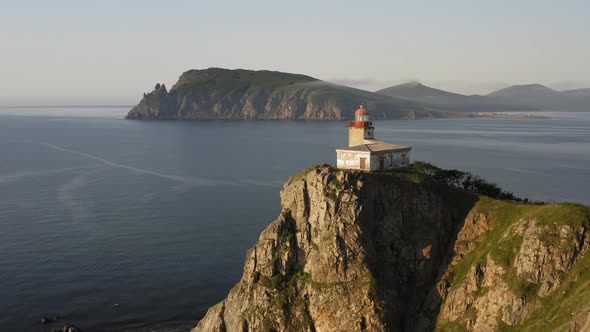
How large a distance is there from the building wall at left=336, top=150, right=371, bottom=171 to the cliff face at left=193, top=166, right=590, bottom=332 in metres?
5.18

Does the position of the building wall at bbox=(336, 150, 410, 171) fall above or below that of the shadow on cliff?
above

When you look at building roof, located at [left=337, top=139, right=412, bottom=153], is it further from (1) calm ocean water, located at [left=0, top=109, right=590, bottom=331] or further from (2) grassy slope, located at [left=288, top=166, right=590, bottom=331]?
(1) calm ocean water, located at [left=0, top=109, right=590, bottom=331]

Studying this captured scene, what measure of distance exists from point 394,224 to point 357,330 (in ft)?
40.8

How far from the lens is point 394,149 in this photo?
68.1 meters

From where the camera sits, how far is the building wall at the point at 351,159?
216 feet

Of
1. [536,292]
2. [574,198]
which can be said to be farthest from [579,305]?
[574,198]

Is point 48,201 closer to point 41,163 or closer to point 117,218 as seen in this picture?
point 117,218

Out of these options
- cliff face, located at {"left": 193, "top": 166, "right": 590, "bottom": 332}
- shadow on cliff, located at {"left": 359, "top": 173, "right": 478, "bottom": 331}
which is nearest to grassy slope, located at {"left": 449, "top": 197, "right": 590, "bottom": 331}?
cliff face, located at {"left": 193, "top": 166, "right": 590, "bottom": 332}

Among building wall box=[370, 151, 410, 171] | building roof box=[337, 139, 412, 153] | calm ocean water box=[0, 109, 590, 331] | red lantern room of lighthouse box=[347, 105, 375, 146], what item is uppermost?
red lantern room of lighthouse box=[347, 105, 375, 146]

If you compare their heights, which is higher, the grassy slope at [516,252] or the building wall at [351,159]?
the building wall at [351,159]

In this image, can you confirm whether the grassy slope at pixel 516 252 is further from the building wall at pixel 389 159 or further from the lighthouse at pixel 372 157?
the lighthouse at pixel 372 157

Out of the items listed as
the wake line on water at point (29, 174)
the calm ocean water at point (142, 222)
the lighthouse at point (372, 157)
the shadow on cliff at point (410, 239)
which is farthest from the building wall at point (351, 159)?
the wake line on water at point (29, 174)

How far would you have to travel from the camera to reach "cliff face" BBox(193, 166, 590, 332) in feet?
163

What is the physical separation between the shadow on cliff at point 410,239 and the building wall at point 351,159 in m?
4.57
